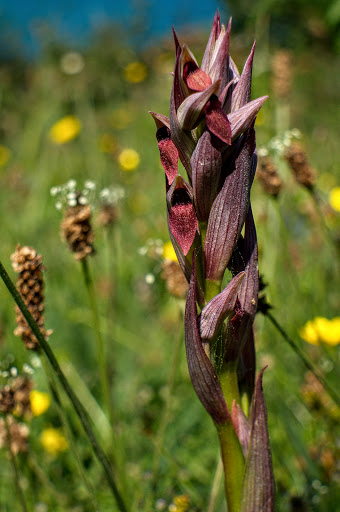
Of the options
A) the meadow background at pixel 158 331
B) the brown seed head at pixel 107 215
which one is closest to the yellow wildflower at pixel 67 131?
the meadow background at pixel 158 331

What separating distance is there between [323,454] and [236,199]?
3.00 feet

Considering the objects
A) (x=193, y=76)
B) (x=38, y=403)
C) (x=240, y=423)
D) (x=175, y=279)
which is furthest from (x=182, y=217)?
(x=38, y=403)

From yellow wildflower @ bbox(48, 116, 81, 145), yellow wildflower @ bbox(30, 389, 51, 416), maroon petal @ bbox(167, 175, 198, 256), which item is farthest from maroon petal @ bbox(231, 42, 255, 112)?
yellow wildflower @ bbox(48, 116, 81, 145)

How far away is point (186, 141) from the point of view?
2.19ft

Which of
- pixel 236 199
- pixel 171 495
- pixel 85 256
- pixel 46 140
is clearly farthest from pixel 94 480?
pixel 46 140

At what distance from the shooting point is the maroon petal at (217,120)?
0.61 metres

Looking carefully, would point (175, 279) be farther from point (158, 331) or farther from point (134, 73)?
point (134, 73)

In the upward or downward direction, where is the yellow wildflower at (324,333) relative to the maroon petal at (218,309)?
upward

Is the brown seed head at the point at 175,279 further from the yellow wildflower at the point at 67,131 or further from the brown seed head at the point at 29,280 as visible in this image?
the yellow wildflower at the point at 67,131

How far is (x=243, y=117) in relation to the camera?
0.62 metres

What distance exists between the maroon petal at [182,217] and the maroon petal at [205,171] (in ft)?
0.06

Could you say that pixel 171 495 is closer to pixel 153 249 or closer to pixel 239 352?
pixel 153 249

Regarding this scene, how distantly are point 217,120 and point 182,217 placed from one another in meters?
0.13

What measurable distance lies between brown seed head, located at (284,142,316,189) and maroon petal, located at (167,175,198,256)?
70cm
